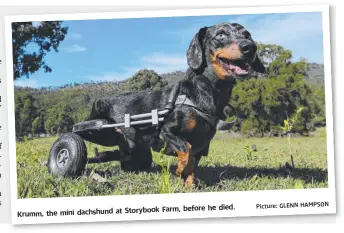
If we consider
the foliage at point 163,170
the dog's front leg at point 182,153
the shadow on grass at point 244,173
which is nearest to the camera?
the dog's front leg at point 182,153

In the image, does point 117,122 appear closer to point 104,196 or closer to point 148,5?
point 104,196

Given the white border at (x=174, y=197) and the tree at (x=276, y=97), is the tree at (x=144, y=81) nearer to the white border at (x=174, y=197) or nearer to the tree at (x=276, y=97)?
the white border at (x=174, y=197)

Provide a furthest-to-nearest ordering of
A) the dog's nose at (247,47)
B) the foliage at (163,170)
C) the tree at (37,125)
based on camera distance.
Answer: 1. the tree at (37,125)
2. the foliage at (163,170)
3. the dog's nose at (247,47)

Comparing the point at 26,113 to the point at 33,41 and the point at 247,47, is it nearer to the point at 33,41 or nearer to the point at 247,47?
the point at 33,41

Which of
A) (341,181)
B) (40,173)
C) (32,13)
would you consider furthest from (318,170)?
(32,13)

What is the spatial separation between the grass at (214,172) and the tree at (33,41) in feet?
2.99

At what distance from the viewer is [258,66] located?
350 inches

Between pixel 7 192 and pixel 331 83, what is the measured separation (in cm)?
419

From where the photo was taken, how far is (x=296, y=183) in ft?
29.2

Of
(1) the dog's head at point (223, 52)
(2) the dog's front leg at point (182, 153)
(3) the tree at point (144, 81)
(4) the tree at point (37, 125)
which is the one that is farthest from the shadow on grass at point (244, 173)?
(1) the dog's head at point (223, 52)

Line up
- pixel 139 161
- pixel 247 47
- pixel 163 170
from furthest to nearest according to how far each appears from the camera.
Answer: pixel 139 161 < pixel 163 170 < pixel 247 47

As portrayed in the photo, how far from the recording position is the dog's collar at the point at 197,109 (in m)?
8.59

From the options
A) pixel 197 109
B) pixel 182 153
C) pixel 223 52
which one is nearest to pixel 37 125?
pixel 182 153

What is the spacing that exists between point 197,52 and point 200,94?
52 centimetres
